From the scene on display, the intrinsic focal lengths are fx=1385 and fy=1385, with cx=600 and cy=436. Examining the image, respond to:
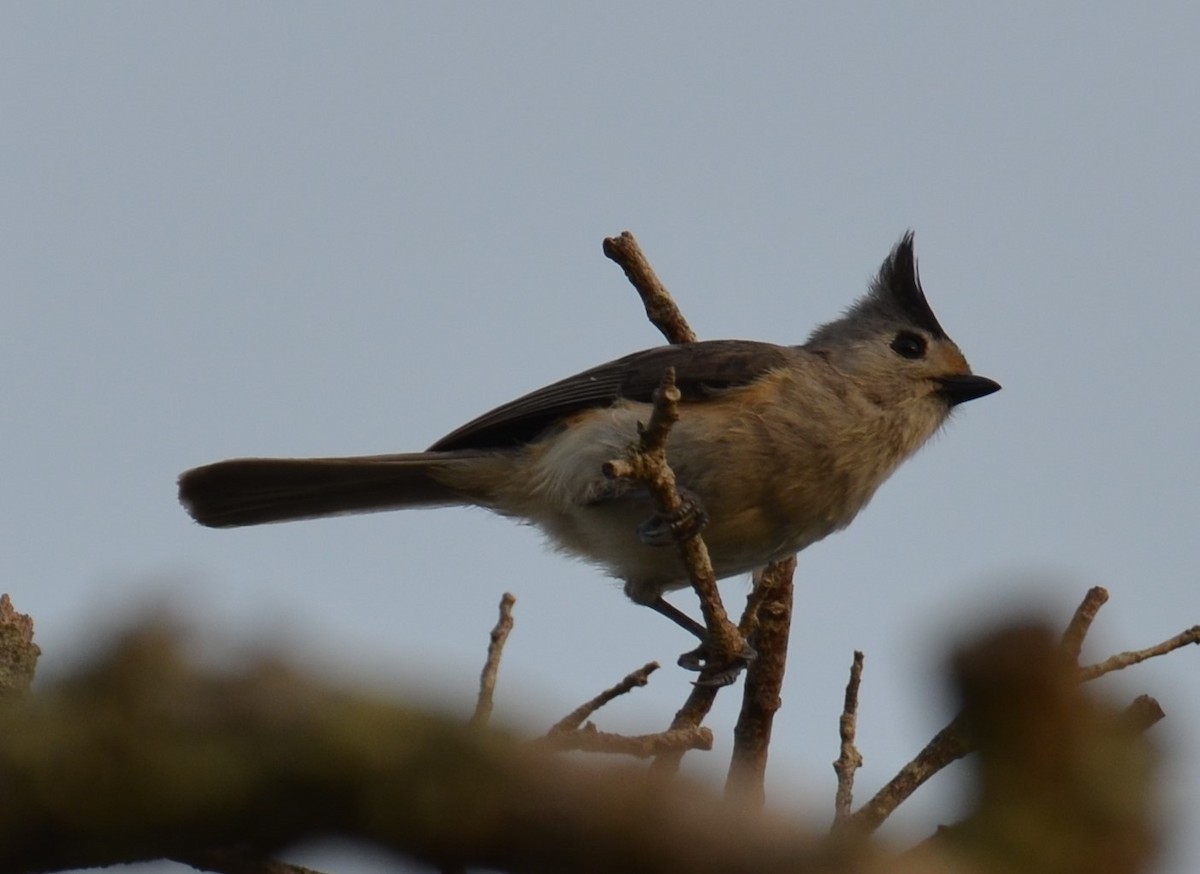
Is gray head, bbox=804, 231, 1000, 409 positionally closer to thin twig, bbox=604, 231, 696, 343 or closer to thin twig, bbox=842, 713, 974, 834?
thin twig, bbox=604, 231, 696, 343

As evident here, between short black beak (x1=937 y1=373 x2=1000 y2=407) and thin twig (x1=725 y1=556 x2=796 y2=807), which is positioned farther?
Result: short black beak (x1=937 y1=373 x2=1000 y2=407)

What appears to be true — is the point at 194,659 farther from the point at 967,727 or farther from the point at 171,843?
the point at 967,727

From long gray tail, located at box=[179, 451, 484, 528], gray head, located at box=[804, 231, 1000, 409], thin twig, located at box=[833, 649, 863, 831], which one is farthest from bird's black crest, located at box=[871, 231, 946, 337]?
thin twig, located at box=[833, 649, 863, 831]

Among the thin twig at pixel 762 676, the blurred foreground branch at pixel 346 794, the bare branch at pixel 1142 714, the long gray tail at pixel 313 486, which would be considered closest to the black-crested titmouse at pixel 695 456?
the long gray tail at pixel 313 486

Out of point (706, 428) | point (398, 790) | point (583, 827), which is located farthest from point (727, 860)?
point (706, 428)

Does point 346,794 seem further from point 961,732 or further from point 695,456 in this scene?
point 695,456

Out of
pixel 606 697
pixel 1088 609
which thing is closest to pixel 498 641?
pixel 606 697
